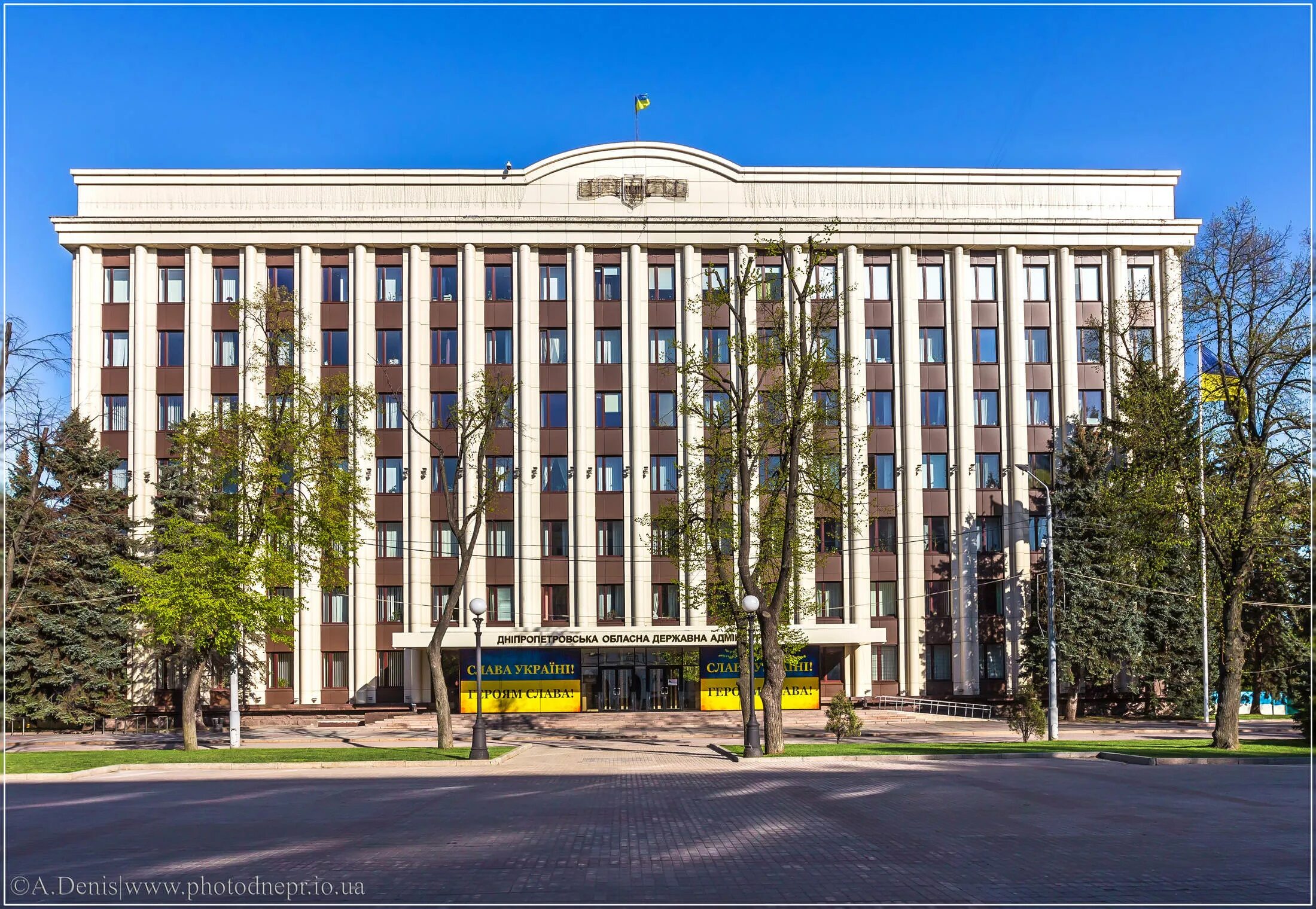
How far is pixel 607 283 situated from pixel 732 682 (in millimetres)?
20350

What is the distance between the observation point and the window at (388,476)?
165 ft

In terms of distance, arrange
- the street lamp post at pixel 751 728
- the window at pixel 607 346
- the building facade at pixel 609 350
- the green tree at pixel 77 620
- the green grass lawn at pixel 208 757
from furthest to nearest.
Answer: the window at pixel 607 346
the building facade at pixel 609 350
the green tree at pixel 77 620
the street lamp post at pixel 751 728
the green grass lawn at pixel 208 757

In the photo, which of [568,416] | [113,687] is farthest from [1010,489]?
[113,687]

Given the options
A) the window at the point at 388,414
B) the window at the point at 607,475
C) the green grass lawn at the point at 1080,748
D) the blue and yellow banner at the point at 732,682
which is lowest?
the blue and yellow banner at the point at 732,682

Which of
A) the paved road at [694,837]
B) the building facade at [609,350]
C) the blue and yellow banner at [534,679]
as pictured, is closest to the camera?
the paved road at [694,837]

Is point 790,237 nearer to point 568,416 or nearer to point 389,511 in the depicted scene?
point 568,416

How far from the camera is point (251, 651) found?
157 ft

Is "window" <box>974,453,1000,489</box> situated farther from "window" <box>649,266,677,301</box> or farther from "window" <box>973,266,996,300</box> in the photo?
"window" <box>649,266,677,301</box>

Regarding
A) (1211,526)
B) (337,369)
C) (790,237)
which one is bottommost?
(1211,526)

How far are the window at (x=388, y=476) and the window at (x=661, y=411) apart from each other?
1232 cm

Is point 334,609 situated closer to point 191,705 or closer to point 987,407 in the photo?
point 191,705

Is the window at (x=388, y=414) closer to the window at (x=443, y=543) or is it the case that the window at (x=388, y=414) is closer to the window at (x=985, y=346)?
the window at (x=443, y=543)

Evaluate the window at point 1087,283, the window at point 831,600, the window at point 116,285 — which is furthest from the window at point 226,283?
the window at point 1087,283

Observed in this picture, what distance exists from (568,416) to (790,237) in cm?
1406
